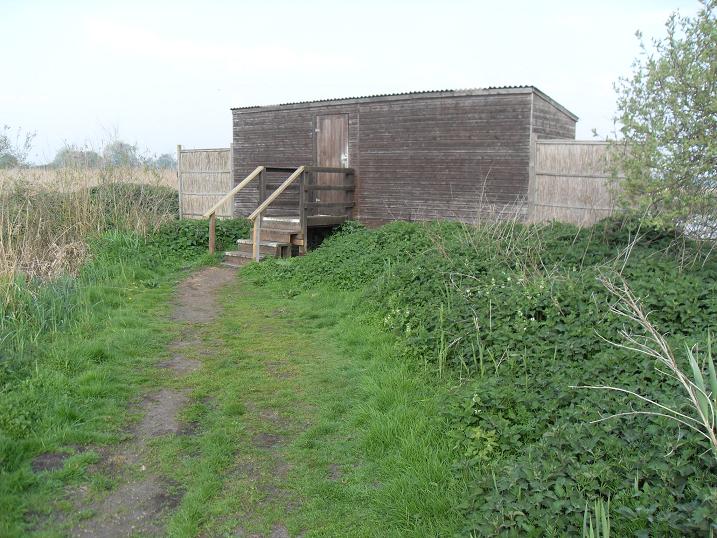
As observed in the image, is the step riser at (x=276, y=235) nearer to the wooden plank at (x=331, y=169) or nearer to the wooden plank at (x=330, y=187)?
the wooden plank at (x=330, y=187)

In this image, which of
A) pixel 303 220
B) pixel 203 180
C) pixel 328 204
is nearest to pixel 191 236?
pixel 303 220

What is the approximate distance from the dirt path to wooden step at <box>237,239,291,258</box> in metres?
5.40

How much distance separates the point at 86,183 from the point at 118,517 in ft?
31.7

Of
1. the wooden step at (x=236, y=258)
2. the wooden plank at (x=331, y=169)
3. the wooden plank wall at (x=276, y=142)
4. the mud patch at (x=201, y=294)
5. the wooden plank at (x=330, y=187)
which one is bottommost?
the mud patch at (x=201, y=294)

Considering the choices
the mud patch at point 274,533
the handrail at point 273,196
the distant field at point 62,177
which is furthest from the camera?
the handrail at point 273,196

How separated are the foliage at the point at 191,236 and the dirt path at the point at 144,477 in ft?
19.4

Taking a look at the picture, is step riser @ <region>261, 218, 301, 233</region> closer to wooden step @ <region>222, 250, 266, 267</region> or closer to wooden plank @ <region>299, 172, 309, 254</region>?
wooden plank @ <region>299, 172, 309, 254</region>

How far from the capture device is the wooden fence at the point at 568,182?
33.2 ft

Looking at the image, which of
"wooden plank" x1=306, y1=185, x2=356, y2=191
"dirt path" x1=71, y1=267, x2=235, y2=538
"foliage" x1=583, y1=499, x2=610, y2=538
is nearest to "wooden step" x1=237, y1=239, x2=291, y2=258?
"wooden plank" x1=306, y1=185, x2=356, y2=191

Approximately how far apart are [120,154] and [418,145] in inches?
262

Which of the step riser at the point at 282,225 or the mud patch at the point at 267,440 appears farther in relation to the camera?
the step riser at the point at 282,225

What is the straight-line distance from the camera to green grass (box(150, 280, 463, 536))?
3535 millimetres

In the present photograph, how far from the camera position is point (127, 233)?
11.8m

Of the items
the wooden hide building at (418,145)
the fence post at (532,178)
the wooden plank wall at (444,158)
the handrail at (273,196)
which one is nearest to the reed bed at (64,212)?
the handrail at (273,196)
